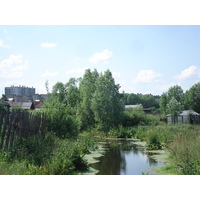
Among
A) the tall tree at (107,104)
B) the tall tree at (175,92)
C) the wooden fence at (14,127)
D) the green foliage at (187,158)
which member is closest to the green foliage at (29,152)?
the wooden fence at (14,127)

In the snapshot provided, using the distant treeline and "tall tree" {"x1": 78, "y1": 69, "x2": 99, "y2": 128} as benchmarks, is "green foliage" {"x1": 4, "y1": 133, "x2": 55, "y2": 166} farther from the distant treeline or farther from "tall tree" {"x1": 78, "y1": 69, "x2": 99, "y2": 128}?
the distant treeline

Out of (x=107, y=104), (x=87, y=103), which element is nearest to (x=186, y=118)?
(x=107, y=104)

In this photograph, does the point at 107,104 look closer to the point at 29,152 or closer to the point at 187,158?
the point at 29,152

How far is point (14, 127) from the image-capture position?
8141 mm

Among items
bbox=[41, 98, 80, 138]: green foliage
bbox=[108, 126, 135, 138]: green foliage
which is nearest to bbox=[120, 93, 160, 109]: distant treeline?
bbox=[108, 126, 135, 138]: green foliage

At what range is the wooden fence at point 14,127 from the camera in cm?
763

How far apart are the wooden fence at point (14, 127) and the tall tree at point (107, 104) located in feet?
49.1

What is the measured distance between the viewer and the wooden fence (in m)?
7.63

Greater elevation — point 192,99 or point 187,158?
point 192,99

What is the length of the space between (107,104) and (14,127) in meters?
17.0

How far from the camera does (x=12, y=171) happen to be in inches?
237

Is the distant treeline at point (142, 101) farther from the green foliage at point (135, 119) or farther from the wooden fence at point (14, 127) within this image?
the wooden fence at point (14, 127)
